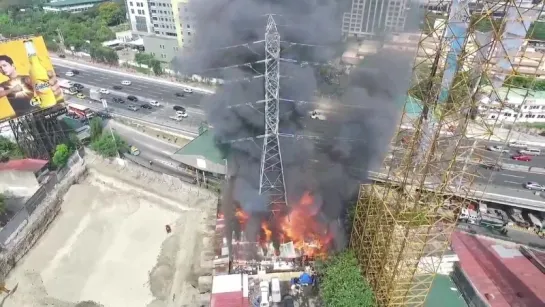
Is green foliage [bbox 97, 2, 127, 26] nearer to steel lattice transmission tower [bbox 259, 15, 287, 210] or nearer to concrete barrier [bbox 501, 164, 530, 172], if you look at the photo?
steel lattice transmission tower [bbox 259, 15, 287, 210]

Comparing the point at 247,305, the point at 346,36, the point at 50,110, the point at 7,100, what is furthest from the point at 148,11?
the point at 247,305

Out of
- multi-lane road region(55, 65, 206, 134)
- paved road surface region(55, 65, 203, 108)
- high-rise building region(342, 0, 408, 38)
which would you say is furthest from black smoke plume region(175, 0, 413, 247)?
paved road surface region(55, 65, 203, 108)

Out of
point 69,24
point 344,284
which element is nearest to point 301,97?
point 344,284

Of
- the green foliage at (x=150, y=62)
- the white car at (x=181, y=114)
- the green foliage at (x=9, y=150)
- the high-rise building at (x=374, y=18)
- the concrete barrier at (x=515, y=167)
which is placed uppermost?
the high-rise building at (x=374, y=18)

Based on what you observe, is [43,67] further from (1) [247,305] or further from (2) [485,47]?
(2) [485,47]

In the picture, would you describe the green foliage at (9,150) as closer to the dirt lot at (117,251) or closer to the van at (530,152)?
the dirt lot at (117,251)

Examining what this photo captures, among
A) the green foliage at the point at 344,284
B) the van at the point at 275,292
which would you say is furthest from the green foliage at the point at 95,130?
the green foliage at the point at 344,284
